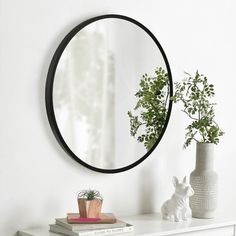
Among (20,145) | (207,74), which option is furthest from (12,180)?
(207,74)

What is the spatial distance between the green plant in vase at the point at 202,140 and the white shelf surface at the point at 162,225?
0.24 ft

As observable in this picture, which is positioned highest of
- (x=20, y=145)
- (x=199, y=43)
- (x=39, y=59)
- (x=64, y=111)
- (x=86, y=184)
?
(x=199, y=43)

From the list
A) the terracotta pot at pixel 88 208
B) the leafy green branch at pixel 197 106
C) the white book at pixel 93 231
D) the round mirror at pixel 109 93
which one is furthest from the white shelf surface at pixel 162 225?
the leafy green branch at pixel 197 106

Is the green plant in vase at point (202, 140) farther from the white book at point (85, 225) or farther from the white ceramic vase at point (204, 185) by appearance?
the white book at point (85, 225)

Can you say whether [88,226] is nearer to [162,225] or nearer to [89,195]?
[89,195]

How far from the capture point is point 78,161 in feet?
7.43

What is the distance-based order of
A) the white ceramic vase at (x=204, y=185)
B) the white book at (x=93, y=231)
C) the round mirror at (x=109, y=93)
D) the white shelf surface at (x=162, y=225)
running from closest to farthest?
the white book at (x=93, y=231)
the white shelf surface at (x=162, y=225)
the round mirror at (x=109, y=93)
the white ceramic vase at (x=204, y=185)

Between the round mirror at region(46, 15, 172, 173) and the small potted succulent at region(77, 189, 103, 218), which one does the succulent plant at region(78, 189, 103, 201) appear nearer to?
the small potted succulent at region(77, 189, 103, 218)

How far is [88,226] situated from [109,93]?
594mm

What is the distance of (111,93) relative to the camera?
93.3 inches

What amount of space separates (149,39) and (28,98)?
632 mm

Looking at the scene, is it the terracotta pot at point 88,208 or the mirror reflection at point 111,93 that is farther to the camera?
the mirror reflection at point 111,93

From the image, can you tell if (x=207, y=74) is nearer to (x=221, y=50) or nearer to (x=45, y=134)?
(x=221, y=50)

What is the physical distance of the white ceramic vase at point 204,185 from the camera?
7.87 feet
